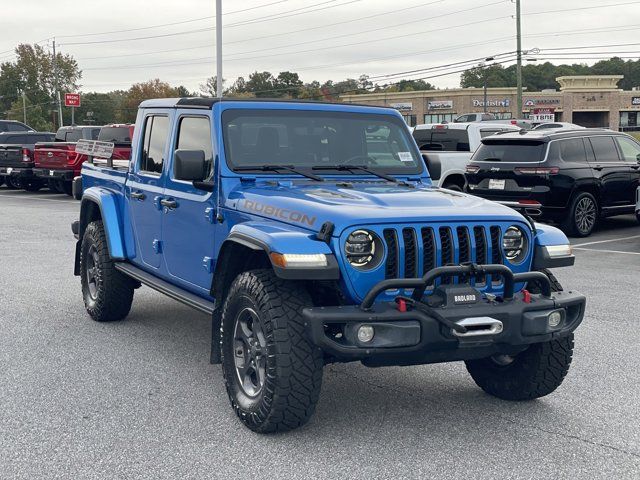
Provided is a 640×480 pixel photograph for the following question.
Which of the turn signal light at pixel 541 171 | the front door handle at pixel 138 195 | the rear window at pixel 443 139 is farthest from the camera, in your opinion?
the rear window at pixel 443 139

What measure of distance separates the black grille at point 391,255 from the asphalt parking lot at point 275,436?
923 mm

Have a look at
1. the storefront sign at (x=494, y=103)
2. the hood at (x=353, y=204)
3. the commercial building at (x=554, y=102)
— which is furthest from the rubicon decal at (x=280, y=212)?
the storefront sign at (x=494, y=103)

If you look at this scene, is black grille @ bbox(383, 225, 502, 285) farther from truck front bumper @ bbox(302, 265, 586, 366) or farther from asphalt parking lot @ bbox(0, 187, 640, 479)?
asphalt parking lot @ bbox(0, 187, 640, 479)

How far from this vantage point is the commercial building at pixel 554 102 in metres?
85.7

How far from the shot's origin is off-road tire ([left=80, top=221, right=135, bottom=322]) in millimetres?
7578

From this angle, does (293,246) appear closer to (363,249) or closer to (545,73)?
(363,249)

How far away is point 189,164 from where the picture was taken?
5.67 m

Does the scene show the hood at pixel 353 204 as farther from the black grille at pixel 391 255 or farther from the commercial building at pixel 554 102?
the commercial building at pixel 554 102

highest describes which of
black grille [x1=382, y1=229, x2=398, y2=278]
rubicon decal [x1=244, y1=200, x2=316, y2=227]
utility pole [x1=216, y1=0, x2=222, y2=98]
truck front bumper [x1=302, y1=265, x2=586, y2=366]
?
utility pole [x1=216, y1=0, x2=222, y2=98]

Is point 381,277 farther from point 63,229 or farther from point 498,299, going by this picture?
point 63,229

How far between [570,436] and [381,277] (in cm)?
140

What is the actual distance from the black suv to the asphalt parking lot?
22.0ft

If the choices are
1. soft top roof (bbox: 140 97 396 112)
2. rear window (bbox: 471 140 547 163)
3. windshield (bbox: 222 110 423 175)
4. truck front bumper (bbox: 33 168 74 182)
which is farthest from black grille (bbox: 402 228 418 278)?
truck front bumper (bbox: 33 168 74 182)

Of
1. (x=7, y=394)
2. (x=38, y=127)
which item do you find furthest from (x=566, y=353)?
(x=38, y=127)
